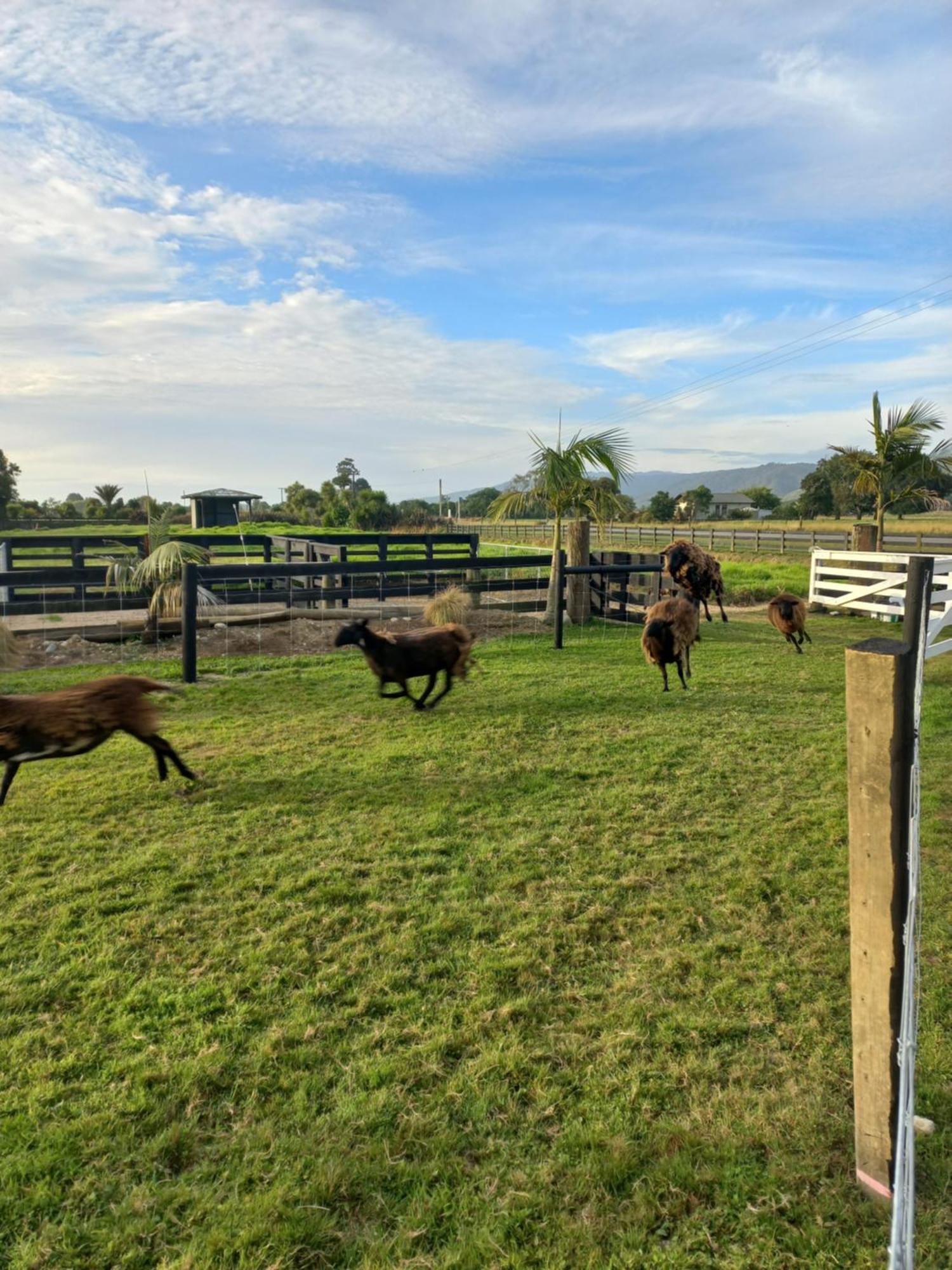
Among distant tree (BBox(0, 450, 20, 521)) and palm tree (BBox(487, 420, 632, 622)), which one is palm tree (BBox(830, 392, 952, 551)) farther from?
distant tree (BBox(0, 450, 20, 521))

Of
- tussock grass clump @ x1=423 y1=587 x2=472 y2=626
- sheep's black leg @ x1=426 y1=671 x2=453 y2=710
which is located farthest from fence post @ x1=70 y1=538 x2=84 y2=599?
sheep's black leg @ x1=426 y1=671 x2=453 y2=710

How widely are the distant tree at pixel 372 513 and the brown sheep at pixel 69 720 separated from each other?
33.7 meters

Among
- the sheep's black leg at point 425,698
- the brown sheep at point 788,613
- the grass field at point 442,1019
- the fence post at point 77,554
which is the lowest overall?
the grass field at point 442,1019

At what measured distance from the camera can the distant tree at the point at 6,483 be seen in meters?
45.9

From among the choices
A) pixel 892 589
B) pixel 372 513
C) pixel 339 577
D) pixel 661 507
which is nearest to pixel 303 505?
pixel 372 513

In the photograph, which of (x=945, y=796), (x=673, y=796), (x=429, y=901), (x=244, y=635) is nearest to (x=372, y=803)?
(x=429, y=901)

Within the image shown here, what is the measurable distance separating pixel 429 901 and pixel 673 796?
2079mm

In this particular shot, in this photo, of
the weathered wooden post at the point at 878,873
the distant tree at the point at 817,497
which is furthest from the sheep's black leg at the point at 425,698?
the distant tree at the point at 817,497

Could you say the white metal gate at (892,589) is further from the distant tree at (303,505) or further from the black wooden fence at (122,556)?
the distant tree at (303,505)

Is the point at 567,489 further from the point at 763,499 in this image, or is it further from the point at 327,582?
the point at 763,499

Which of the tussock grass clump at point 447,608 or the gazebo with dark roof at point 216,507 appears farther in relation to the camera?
the gazebo with dark roof at point 216,507

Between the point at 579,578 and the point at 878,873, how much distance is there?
10.9m

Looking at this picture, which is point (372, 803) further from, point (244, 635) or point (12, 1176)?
point (244, 635)

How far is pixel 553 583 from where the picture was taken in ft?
37.9
